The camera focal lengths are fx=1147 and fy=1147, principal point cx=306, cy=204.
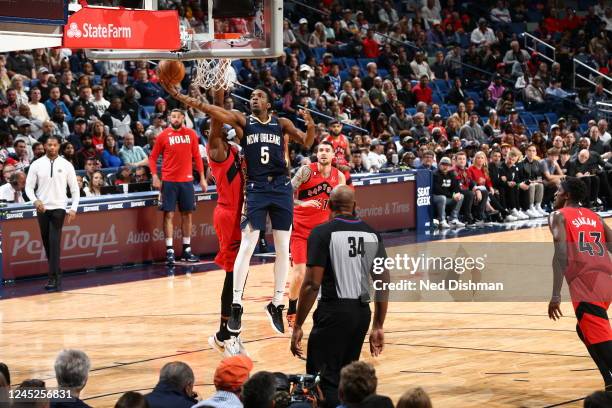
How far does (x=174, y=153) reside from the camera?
18.0m

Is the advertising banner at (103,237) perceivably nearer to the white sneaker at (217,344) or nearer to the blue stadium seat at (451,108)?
the white sneaker at (217,344)

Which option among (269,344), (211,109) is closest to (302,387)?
(211,109)

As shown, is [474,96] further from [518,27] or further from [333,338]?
[333,338]

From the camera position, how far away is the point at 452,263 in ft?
54.4

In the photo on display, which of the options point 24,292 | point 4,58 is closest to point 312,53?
point 4,58

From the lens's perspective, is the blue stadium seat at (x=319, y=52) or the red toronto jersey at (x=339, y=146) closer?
the red toronto jersey at (x=339, y=146)

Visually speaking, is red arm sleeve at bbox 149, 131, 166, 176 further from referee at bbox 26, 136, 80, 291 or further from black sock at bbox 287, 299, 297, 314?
black sock at bbox 287, 299, 297, 314

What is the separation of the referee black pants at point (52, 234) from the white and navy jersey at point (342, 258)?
26.8ft

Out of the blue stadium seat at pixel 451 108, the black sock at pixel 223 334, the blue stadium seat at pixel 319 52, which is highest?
the blue stadium seat at pixel 319 52

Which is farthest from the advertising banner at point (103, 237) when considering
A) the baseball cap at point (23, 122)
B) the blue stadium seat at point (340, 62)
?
the blue stadium seat at point (340, 62)

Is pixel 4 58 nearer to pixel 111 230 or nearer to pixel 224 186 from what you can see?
pixel 111 230

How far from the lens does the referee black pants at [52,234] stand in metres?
15.7

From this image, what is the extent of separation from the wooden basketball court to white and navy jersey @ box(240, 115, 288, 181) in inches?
70.6

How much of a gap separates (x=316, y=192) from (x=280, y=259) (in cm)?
144
